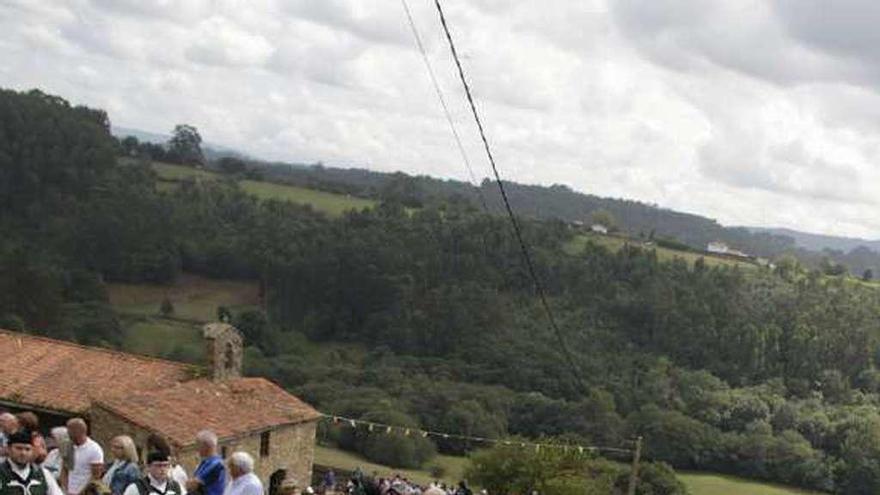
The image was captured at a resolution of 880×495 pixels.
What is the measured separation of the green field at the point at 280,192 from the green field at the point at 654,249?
24.9 metres

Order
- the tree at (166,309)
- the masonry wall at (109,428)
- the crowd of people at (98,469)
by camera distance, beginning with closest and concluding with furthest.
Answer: the crowd of people at (98,469), the masonry wall at (109,428), the tree at (166,309)

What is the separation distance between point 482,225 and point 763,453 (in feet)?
145

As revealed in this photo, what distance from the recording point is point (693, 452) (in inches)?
3044

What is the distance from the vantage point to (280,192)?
128 metres

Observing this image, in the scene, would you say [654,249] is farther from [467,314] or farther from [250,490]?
[250,490]

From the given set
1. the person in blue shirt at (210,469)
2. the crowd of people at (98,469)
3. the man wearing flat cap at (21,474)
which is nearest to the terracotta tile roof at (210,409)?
the crowd of people at (98,469)

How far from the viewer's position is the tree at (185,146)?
139 metres

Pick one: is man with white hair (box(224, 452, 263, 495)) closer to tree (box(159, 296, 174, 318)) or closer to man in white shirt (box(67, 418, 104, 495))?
man in white shirt (box(67, 418, 104, 495))

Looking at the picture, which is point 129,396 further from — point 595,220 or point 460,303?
point 595,220

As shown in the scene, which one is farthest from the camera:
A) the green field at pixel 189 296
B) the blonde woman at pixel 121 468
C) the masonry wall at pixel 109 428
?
the green field at pixel 189 296

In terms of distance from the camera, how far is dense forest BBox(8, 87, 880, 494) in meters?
78.0

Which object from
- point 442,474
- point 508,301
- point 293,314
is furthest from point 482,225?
point 442,474

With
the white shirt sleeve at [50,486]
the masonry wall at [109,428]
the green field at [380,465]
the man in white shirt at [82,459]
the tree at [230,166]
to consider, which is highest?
the tree at [230,166]

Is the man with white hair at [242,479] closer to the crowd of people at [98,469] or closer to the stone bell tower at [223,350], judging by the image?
the crowd of people at [98,469]
